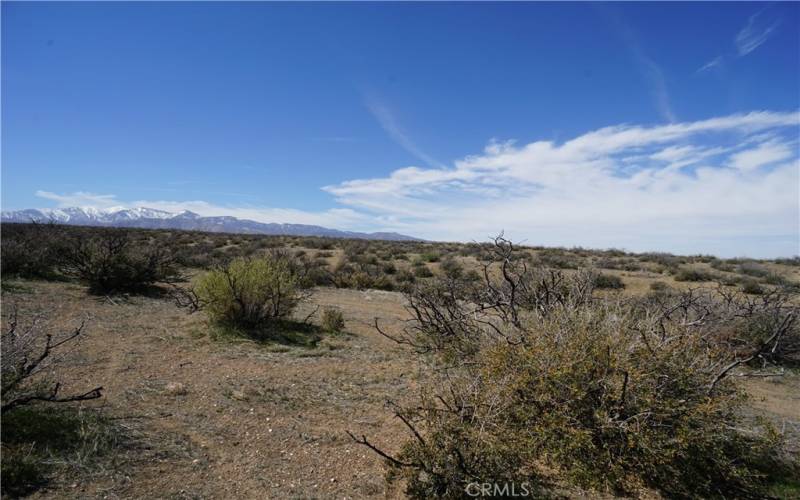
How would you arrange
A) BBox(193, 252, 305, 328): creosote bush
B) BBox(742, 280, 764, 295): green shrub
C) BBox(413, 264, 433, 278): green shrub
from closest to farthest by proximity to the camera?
1. BBox(193, 252, 305, 328): creosote bush
2. BBox(742, 280, 764, 295): green shrub
3. BBox(413, 264, 433, 278): green shrub

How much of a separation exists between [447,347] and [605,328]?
110 inches

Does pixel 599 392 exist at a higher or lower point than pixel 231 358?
higher

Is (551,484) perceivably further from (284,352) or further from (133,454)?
(284,352)

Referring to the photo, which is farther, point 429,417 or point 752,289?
point 752,289

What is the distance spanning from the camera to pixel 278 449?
4.25m

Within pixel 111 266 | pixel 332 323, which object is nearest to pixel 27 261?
pixel 111 266

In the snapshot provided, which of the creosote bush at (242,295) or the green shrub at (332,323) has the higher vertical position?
A: the creosote bush at (242,295)

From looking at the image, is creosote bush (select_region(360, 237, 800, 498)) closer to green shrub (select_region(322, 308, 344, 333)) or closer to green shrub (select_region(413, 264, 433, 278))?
green shrub (select_region(322, 308, 344, 333))

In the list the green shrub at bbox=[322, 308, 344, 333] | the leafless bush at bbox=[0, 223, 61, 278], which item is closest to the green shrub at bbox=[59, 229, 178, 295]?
the leafless bush at bbox=[0, 223, 61, 278]

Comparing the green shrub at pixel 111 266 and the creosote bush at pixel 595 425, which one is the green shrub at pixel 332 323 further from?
the green shrub at pixel 111 266

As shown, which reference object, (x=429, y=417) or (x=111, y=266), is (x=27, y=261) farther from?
(x=429, y=417)

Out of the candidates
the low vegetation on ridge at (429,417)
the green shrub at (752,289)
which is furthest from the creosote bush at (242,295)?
the green shrub at (752,289)

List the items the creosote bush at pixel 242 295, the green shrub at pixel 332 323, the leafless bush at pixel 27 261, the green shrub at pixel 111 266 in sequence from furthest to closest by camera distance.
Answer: the leafless bush at pixel 27 261 < the green shrub at pixel 111 266 < the green shrub at pixel 332 323 < the creosote bush at pixel 242 295

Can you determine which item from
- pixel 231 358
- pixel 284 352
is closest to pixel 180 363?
pixel 231 358
